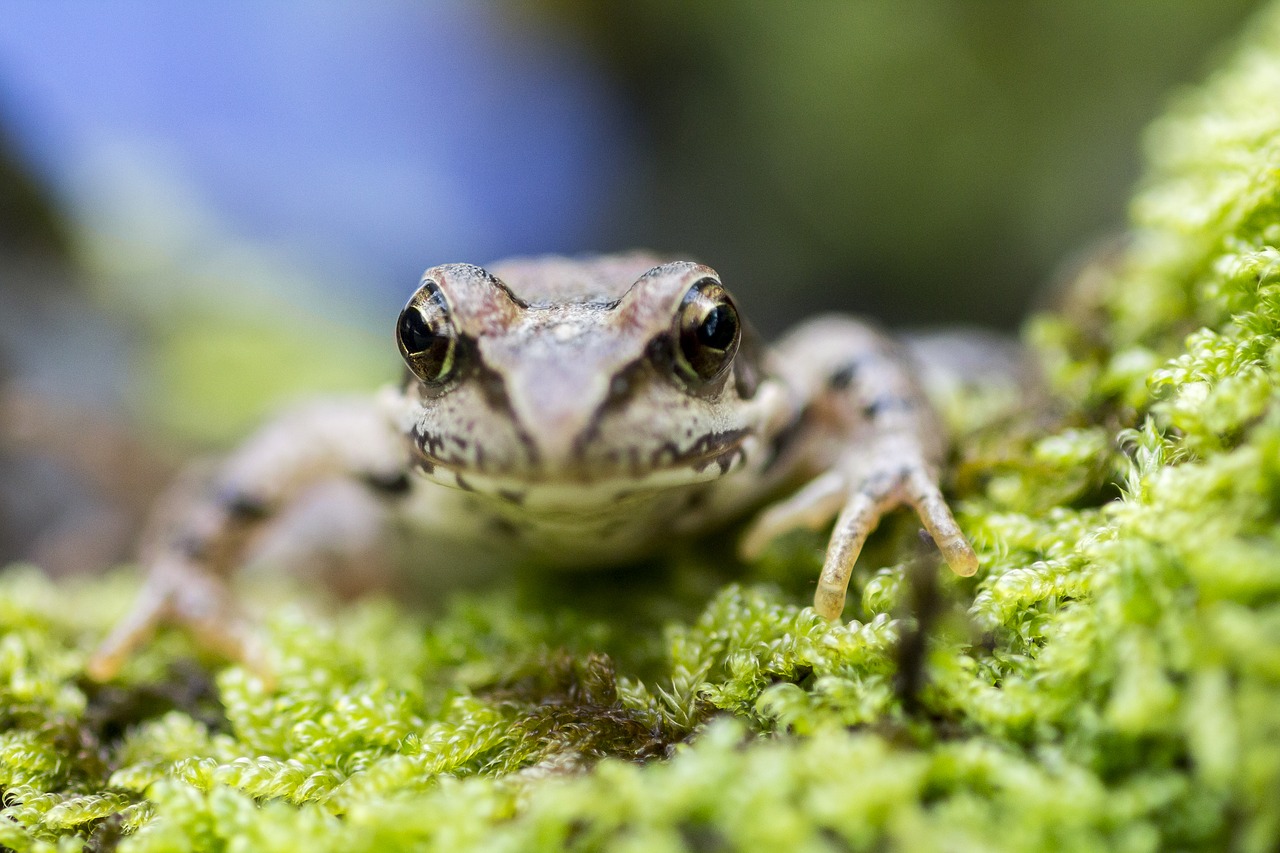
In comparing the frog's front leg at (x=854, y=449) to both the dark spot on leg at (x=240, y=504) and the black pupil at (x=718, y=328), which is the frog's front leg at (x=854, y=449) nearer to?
the black pupil at (x=718, y=328)

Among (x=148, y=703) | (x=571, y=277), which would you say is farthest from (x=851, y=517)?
(x=148, y=703)

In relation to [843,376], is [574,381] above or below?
below

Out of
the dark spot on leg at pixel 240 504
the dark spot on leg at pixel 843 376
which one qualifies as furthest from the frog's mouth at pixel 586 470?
the dark spot on leg at pixel 240 504

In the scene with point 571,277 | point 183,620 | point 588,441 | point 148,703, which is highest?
point 571,277

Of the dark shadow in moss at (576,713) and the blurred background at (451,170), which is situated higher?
the blurred background at (451,170)

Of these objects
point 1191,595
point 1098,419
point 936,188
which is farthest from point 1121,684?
point 936,188

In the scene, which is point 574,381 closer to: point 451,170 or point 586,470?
point 586,470

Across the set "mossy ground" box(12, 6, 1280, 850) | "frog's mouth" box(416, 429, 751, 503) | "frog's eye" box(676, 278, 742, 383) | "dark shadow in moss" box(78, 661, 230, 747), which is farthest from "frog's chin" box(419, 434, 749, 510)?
"dark shadow in moss" box(78, 661, 230, 747)

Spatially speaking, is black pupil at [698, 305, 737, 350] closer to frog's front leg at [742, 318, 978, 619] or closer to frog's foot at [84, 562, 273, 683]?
frog's front leg at [742, 318, 978, 619]
